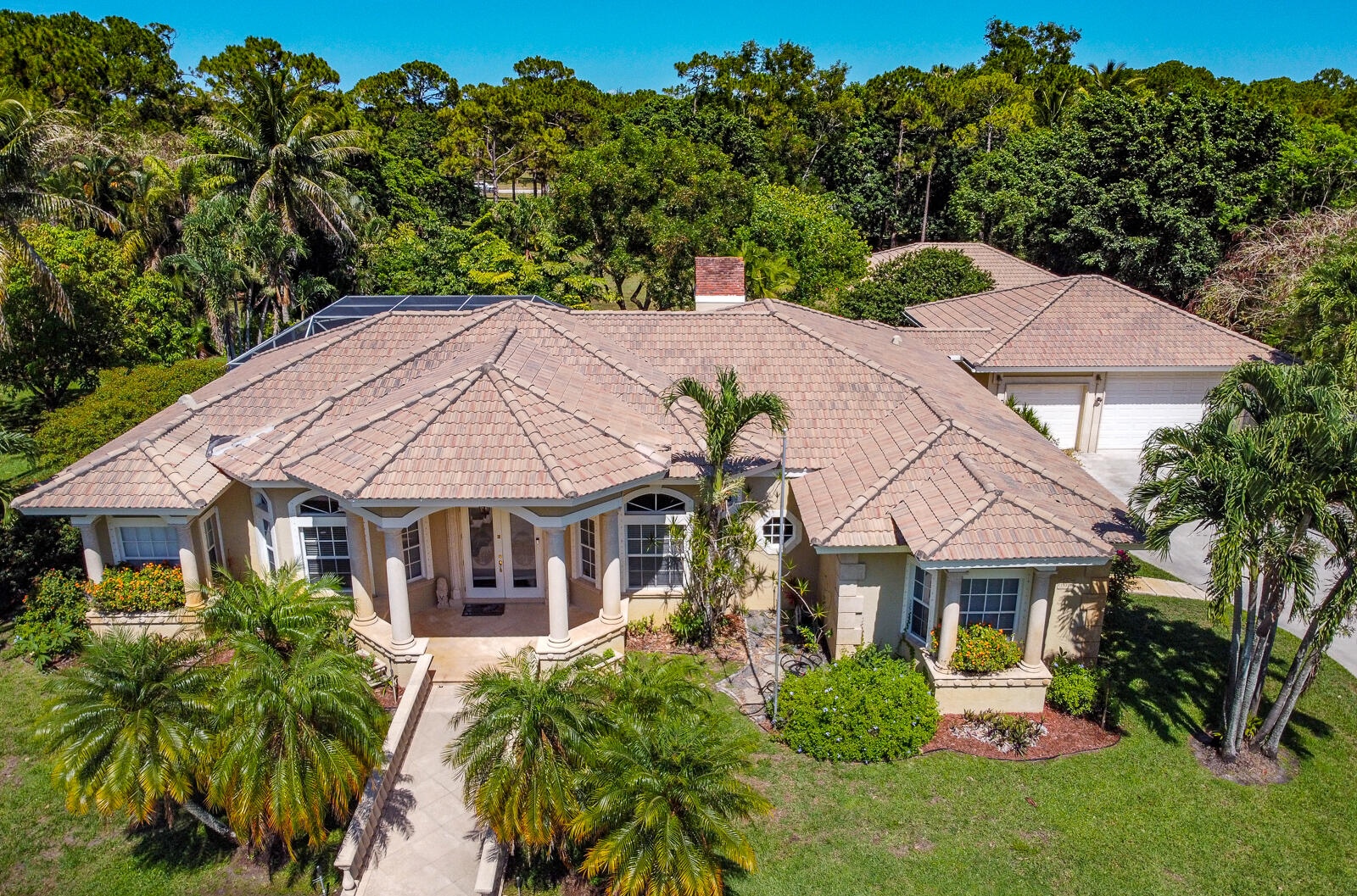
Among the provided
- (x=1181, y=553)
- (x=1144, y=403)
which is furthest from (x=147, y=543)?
(x=1144, y=403)

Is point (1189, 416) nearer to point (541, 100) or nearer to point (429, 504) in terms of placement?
point (429, 504)

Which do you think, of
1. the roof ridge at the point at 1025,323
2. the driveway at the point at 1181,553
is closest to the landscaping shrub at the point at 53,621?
the driveway at the point at 1181,553

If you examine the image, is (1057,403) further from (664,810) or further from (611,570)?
(664,810)

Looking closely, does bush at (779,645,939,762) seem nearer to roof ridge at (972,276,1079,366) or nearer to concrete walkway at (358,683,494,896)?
concrete walkway at (358,683,494,896)

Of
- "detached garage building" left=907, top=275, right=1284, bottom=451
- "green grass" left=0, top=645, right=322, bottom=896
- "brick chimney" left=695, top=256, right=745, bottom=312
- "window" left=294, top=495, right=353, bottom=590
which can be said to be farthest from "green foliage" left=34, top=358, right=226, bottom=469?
"detached garage building" left=907, top=275, right=1284, bottom=451

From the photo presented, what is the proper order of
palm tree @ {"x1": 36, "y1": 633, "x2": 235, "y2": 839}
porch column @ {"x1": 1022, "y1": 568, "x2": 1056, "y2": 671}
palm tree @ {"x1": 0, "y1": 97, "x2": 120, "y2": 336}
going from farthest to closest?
palm tree @ {"x1": 0, "y1": 97, "x2": 120, "y2": 336} < porch column @ {"x1": 1022, "y1": 568, "x2": 1056, "y2": 671} < palm tree @ {"x1": 36, "y1": 633, "x2": 235, "y2": 839}

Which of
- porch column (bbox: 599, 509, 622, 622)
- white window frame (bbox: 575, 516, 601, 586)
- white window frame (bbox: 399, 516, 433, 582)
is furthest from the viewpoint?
white window frame (bbox: 575, 516, 601, 586)
